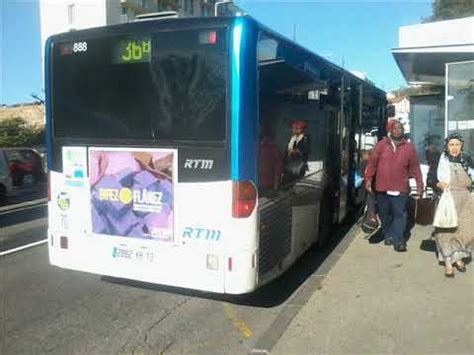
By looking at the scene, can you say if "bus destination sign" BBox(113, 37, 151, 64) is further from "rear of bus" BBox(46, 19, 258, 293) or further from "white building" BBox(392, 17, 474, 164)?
"white building" BBox(392, 17, 474, 164)

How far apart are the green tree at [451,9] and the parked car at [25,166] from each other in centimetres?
3526

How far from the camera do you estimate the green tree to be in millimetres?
50756

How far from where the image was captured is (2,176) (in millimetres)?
19906

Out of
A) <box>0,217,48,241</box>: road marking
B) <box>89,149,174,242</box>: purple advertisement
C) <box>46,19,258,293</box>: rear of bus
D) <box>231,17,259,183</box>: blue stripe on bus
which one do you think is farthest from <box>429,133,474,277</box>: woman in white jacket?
<box>0,217,48,241</box>: road marking

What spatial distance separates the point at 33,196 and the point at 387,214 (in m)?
15.9

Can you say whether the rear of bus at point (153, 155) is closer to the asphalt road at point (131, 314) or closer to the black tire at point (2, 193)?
the asphalt road at point (131, 314)

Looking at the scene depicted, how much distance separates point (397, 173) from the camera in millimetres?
9258

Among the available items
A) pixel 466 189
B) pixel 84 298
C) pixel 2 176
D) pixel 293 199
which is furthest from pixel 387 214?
pixel 2 176

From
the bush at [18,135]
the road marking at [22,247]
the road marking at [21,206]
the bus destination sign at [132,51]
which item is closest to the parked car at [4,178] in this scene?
the road marking at [21,206]

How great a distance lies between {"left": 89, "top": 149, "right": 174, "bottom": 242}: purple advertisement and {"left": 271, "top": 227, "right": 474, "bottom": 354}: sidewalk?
5.65ft

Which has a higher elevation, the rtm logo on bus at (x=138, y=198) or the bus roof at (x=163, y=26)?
the bus roof at (x=163, y=26)

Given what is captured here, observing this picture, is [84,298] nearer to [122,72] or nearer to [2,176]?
[122,72]

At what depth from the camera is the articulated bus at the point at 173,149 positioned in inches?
242

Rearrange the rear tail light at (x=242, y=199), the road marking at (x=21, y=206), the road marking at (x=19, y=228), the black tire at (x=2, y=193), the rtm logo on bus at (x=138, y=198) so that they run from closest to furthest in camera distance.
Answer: the rear tail light at (x=242, y=199) → the rtm logo on bus at (x=138, y=198) → the road marking at (x=19, y=228) → the road marking at (x=21, y=206) → the black tire at (x=2, y=193)
